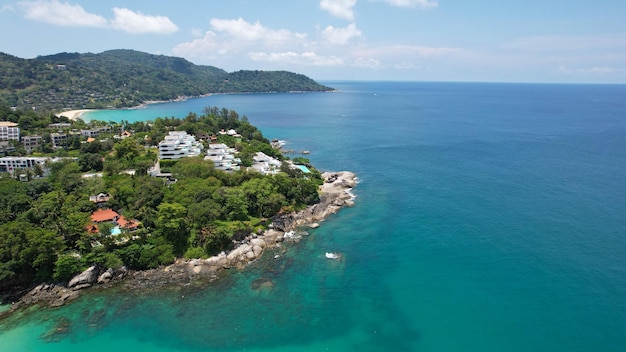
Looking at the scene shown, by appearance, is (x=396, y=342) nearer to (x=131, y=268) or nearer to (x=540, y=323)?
(x=540, y=323)

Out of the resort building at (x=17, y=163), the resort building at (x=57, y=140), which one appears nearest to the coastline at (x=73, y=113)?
the resort building at (x=57, y=140)

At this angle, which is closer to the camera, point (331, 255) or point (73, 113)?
point (331, 255)

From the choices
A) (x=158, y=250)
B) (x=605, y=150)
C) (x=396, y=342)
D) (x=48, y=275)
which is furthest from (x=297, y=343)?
(x=605, y=150)

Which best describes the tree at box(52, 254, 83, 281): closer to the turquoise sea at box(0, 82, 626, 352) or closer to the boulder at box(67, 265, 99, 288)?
the boulder at box(67, 265, 99, 288)

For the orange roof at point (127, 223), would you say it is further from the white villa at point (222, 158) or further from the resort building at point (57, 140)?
the resort building at point (57, 140)

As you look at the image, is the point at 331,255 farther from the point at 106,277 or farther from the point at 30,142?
the point at 30,142

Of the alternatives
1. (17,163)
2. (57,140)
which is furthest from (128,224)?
(57,140)

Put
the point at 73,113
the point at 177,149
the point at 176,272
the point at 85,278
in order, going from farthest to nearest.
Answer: the point at 73,113 → the point at 177,149 → the point at 176,272 → the point at 85,278
